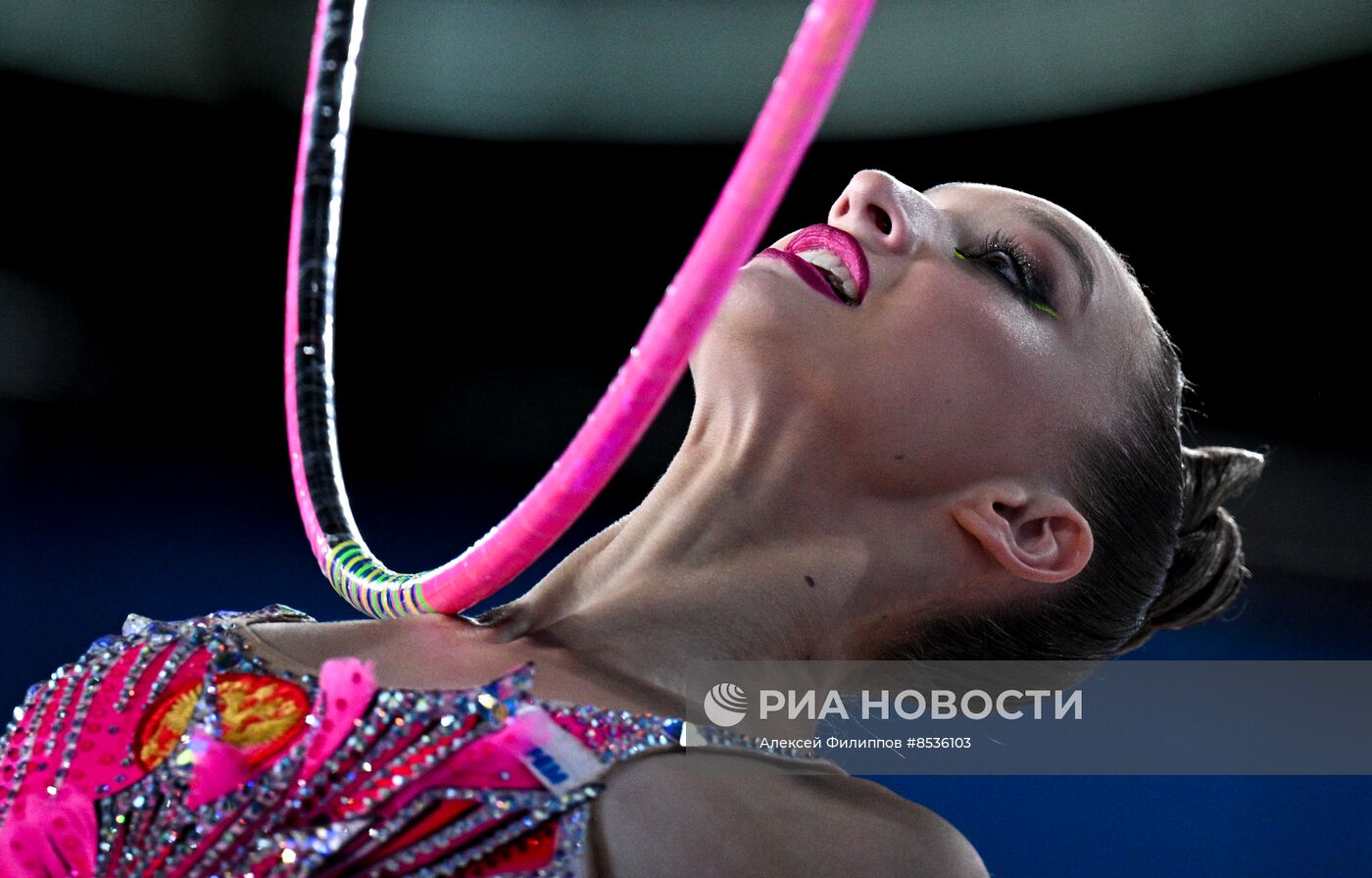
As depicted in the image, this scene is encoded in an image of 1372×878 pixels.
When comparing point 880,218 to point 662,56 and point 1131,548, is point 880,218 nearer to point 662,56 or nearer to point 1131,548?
point 1131,548

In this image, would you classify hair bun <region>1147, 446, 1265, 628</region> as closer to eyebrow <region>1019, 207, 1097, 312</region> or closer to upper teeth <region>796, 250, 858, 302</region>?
eyebrow <region>1019, 207, 1097, 312</region>

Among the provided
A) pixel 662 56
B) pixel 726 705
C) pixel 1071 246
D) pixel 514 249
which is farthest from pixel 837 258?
pixel 662 56

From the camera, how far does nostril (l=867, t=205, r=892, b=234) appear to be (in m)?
1.11

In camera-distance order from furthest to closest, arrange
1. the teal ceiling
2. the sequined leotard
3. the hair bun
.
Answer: the teal ceiling
the hair bun
the sequined leotard

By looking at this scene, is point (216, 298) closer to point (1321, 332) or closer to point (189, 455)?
point (189, 455)

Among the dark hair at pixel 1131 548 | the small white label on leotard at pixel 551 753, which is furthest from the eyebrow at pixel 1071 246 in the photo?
the small white label on leotard at pixel 551 753

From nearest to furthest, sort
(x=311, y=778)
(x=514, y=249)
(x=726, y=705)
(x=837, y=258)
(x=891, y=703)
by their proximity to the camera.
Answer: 1. (x=311, y=778)
2. (x=726, y=705)
3. (x=837, y=258)
4. (x=891, y=703)
5. (x=514, y=249)

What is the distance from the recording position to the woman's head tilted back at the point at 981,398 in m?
1.06

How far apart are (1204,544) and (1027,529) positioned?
28 cm

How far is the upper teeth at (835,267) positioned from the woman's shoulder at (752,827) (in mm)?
402

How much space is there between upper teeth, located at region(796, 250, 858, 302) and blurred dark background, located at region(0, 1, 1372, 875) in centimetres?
95

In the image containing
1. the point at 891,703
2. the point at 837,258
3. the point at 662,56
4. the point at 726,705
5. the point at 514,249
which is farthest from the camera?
the point at 662,56

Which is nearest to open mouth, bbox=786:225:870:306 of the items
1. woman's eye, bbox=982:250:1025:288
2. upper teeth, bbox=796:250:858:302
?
upper teeth, bbox=796:250:858:302

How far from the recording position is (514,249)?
238 centimetres
